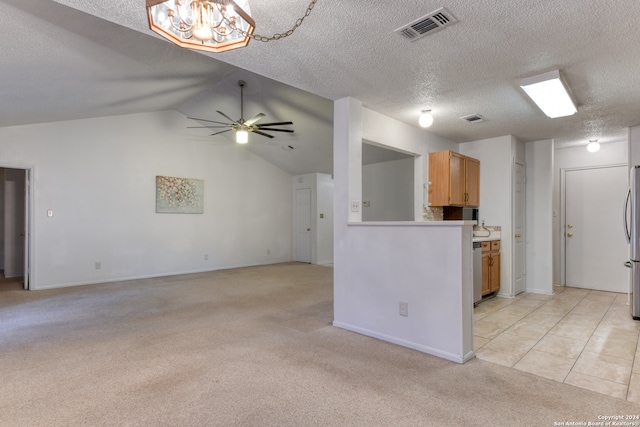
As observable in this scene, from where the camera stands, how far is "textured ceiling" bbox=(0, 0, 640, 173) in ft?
6.58

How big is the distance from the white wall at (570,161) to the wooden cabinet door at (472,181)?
1.83 metres

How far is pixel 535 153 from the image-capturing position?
207 inches

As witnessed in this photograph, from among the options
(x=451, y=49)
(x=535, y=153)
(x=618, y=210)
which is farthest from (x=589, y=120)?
(x=451, y=49)

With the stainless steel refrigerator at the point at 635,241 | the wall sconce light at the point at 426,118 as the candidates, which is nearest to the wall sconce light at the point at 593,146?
the stainless steel refrigerator at the point at 635,241

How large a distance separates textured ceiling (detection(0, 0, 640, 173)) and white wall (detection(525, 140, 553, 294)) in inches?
13.7

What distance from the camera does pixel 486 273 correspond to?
4.52 meters

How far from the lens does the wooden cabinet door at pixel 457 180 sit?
4570mm

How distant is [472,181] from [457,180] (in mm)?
506

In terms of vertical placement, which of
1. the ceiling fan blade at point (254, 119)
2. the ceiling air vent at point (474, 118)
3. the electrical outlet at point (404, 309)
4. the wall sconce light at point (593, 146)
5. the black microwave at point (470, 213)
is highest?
the ceiling fan blade at point (254, 119)

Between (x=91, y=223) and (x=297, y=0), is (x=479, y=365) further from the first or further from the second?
(x=91, y=223)

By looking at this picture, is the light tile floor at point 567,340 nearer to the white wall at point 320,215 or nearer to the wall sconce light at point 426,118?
the wall sconce light at point 426,118

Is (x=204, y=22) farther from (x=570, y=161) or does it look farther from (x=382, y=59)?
(x=570, y=161)

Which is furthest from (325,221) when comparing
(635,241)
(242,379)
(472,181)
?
(242,379)

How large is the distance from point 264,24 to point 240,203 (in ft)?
20.2
